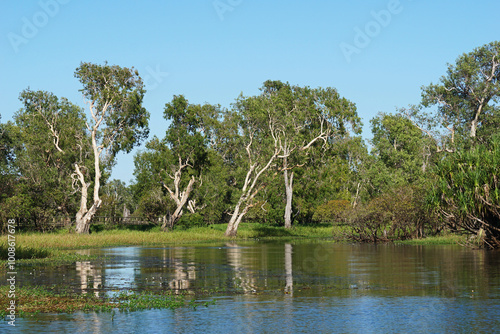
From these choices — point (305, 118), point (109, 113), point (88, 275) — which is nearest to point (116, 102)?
point (109, 113)

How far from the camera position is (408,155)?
95500mm

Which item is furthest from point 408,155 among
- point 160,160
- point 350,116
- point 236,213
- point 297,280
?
point 297,280

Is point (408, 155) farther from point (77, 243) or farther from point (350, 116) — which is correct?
point (77, 243)

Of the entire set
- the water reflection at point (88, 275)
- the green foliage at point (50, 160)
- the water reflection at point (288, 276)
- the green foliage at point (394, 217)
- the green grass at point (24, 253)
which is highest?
the green foliage at point (50, 160)

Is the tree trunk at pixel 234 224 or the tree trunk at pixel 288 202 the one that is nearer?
the tree trunk at pixel 234 224

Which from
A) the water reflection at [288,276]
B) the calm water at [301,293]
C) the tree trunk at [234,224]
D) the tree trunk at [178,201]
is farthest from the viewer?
the tree trunk at [178,201]

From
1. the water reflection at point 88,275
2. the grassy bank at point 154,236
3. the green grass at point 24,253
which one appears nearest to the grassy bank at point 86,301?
the water reflection at point 88,275

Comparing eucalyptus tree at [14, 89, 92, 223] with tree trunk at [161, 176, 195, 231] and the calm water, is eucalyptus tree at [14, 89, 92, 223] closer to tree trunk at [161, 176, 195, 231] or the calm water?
tree trunk at [161, 176, 195, 231]

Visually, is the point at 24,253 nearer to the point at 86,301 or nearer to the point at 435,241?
the point at 86,301

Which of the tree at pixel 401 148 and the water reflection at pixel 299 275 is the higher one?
the tree at pixel 401 148

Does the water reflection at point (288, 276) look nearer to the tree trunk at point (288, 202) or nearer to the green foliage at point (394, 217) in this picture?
the green foliage at point (394, 217)

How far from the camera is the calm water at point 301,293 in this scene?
16.5m

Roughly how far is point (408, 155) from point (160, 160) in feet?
126

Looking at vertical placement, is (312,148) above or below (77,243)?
above
